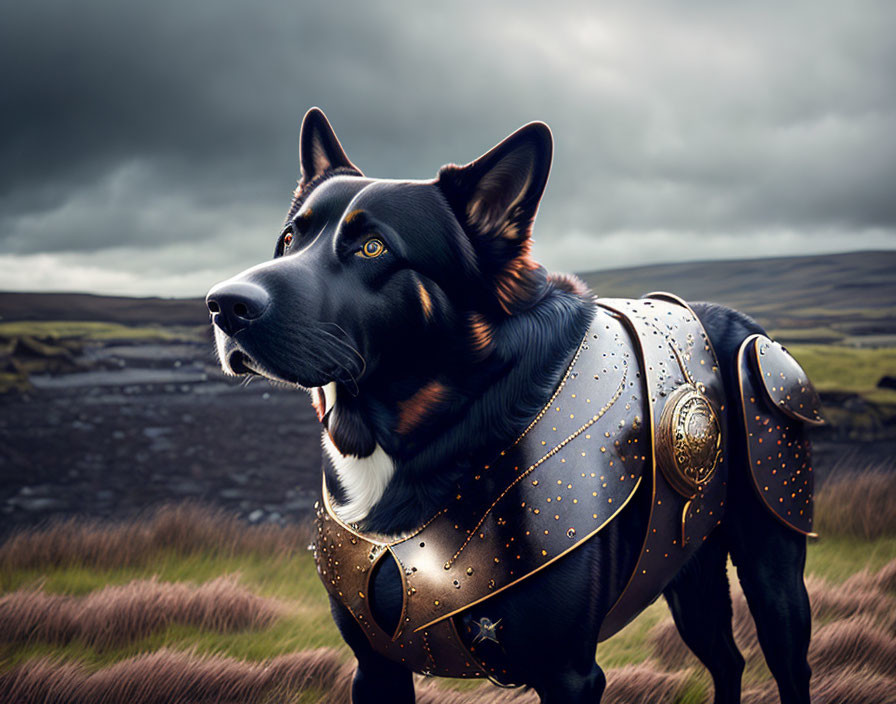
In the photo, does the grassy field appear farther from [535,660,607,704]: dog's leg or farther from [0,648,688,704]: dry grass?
[535,660,607,704]: dog's leg

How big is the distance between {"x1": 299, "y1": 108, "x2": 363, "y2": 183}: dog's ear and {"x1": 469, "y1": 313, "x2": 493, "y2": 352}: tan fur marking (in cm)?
71

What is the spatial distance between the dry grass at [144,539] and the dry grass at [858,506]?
4.58m

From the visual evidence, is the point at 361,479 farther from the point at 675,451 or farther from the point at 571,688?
the point at 675,451

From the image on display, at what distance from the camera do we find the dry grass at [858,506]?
5977 mm

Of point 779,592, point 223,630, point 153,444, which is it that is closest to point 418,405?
point 779,592

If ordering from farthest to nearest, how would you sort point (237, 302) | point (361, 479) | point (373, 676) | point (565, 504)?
point (373, 676), point (361, 479), point (565, 504), point (237, 302)

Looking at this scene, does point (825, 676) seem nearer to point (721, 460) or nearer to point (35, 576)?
point (721, 460)

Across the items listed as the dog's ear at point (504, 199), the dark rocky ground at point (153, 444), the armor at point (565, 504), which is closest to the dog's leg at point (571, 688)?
the armor at point (565, 504)

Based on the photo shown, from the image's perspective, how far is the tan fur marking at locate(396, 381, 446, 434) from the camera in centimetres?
188

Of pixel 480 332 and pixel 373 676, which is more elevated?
pixel 480 332

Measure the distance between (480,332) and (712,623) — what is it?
200 cm

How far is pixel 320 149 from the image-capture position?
89.0 inches

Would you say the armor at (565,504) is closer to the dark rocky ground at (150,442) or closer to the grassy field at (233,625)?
the grassy field at (233,625)

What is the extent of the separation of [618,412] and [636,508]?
304 mm
